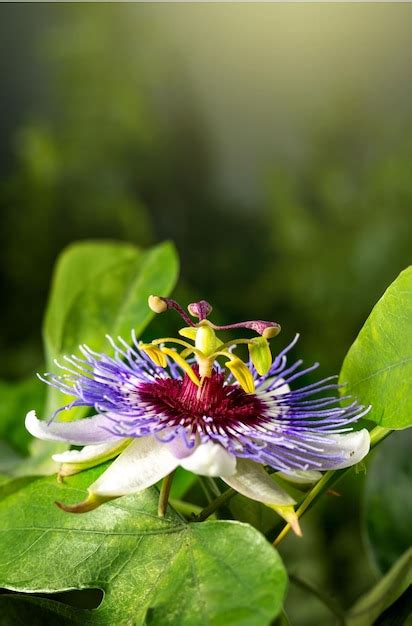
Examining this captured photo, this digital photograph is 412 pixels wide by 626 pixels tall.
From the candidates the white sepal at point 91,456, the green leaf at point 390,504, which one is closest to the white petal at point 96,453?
the white sepal at point 91,456

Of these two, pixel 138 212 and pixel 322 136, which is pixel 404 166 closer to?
pixel 322 136

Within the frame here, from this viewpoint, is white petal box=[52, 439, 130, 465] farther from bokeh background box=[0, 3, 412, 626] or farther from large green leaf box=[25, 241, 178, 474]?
bokeh background box=[0, 3, 412, 626]

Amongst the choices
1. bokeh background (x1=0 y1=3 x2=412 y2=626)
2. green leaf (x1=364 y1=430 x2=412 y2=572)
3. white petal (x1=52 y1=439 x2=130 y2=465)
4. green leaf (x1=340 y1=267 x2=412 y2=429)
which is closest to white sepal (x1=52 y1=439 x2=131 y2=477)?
white petal (x1=52 y1=439 x2=130 y2=465)

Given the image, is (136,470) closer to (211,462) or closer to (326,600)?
(211,462)

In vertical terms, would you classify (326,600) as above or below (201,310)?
below

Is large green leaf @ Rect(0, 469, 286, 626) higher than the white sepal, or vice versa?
the white sepal

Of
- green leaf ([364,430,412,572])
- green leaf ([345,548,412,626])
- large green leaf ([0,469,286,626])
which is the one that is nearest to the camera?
large green leaf ([0,469,286,626])

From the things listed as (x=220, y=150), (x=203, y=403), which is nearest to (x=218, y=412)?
(x=203, y=403)

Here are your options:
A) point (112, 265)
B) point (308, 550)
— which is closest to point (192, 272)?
point (308, 550)
